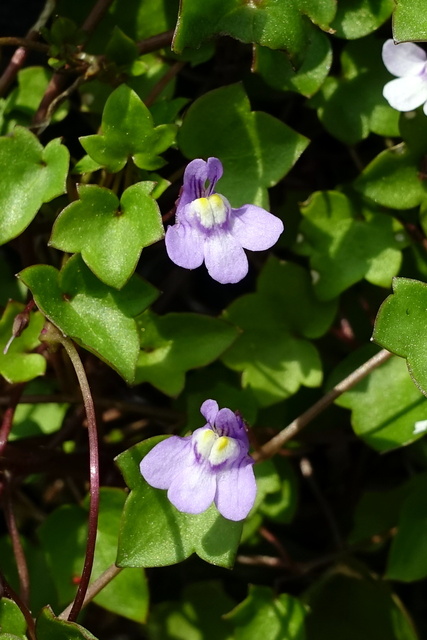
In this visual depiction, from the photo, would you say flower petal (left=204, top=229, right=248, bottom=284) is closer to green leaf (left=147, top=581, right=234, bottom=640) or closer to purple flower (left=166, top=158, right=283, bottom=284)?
purple flower (left=166, top=158, right=283, bottom=284)

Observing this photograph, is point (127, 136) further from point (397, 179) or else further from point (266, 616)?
point (266, 616)

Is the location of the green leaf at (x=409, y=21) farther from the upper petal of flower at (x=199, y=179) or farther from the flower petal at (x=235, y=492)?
the flower petal at (x=235, y=492)

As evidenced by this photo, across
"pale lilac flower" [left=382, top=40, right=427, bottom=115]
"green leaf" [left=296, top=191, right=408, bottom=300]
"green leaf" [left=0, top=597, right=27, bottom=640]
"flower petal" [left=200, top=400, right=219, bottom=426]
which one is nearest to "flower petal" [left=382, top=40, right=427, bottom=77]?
"pale lilac flower" [left=382, top=40, right=427, bottom=115]

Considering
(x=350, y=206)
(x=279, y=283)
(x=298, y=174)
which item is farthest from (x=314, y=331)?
(x=298, y=174)

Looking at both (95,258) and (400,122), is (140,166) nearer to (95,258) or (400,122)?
(95,258)

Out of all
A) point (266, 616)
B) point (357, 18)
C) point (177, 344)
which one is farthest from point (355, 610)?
point (357, 18)
